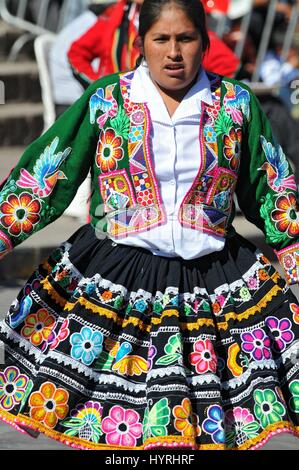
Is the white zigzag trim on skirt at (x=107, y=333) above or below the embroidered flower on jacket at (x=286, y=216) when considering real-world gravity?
below

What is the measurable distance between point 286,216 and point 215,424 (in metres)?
0.76

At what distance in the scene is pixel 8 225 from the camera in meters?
5.18

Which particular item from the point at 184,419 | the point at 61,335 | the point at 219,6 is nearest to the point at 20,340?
the point at 61,335

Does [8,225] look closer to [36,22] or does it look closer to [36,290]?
[36,290]

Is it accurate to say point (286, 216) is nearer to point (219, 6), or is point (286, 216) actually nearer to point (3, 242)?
point (3, 242)

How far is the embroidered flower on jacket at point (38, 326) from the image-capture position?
518 centimetres

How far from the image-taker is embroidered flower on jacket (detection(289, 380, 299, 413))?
5.11 meters

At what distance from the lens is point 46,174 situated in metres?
A: 5.22

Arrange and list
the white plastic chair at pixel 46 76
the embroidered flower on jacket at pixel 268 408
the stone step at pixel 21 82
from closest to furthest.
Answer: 1. the embroidered flower on jacket at pixel 268 408
2. the white plastic chair at pixel 46 76
3. the stone step at pixel 21 82

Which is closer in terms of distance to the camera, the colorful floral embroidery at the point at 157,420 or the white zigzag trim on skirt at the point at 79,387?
the colorful floral embroidery at the point at 157,420

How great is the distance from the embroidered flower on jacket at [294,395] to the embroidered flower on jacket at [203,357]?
0.96 ft

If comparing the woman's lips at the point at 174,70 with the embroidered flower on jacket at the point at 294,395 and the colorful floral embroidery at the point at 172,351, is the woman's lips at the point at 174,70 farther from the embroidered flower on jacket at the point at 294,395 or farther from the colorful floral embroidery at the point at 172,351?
the embroidered flower on jacket at the point at 294,395

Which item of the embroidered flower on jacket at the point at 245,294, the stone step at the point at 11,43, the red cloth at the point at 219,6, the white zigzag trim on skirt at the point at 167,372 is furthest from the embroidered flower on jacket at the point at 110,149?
the stone step at the point at 11,43

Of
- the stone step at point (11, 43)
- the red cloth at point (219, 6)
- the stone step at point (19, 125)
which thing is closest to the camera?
the red cloth at point (219, 6)
